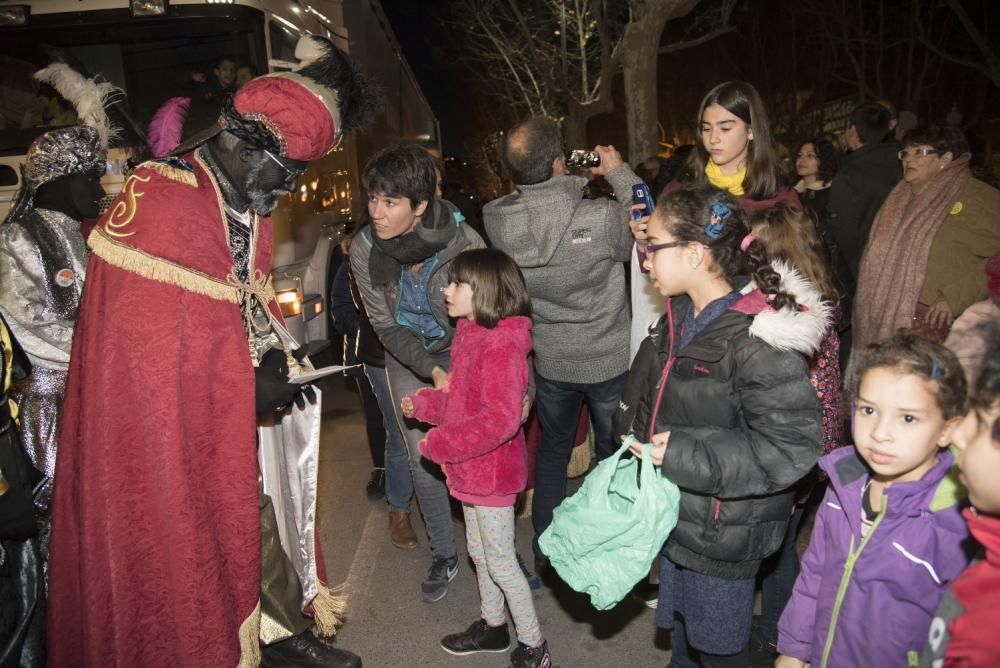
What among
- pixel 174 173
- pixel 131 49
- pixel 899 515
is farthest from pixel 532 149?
pixel 131 49

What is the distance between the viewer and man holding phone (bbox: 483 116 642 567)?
3.30 metres

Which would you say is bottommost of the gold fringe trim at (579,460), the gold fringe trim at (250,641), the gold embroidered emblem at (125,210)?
the gold fringe trim at (579,460)

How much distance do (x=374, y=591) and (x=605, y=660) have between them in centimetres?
130

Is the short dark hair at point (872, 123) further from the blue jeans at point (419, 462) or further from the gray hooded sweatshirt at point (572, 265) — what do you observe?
the blue jeans at point (419, 462)

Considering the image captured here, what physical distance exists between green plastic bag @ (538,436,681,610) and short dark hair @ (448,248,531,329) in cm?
81

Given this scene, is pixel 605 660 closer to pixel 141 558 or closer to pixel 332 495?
pixel 141 558

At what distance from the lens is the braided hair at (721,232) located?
2219mm

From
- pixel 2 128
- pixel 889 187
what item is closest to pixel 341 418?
pixel 2 128

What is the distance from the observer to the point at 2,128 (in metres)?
5.51

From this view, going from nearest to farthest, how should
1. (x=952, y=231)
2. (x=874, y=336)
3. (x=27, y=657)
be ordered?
(x=27, y=657) → (x=952, y=231) → (x=874, y=336)

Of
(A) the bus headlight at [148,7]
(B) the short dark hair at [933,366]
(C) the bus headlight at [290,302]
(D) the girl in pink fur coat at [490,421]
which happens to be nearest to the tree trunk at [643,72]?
(C) the bus headlight at [290,302]

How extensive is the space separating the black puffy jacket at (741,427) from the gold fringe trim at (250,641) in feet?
4.86

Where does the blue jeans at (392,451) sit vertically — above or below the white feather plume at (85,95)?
below

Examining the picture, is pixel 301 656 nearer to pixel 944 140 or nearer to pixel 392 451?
pixel 392 451
